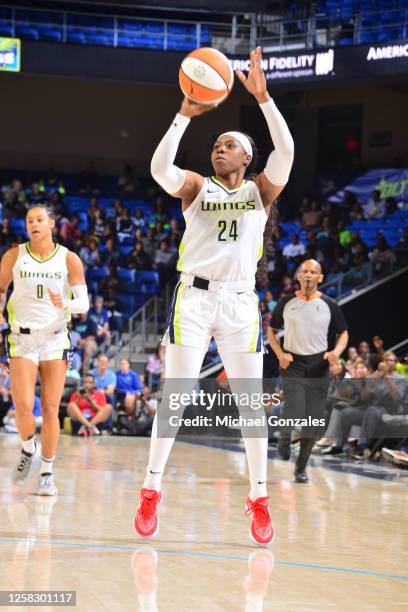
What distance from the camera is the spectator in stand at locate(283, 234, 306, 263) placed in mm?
20219

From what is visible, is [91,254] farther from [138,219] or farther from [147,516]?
[147,516]

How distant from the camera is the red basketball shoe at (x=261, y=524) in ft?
18.4

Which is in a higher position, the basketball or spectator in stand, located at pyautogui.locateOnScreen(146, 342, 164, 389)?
the basketball

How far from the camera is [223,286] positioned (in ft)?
18.4

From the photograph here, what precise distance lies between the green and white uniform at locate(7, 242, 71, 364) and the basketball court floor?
1.08m

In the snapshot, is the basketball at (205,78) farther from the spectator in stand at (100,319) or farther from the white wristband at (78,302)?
the spectator in stand at (100,319)

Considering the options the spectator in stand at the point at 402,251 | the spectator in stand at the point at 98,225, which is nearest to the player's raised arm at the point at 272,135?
the spectator in stand at the point at 402,251

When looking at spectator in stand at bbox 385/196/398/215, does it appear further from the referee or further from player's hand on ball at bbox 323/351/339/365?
player's hand on ball at bbox 323/351/339/365

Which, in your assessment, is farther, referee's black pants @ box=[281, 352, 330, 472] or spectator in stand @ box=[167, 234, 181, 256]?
spectator in stand @ box=[167, 234, 181, 256]

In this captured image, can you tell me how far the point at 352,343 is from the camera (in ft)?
61.1

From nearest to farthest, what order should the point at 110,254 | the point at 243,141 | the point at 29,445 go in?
the point at 243,141 < the point at 29,445 < the point at 110,254

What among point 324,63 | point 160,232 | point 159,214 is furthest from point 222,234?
point 159,214

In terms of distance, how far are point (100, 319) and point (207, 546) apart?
13.4 m

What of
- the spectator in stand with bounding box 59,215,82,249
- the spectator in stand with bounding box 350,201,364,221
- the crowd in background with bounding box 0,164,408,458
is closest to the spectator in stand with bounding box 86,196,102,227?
the crowd in background with bounding box 0,164,408,458
